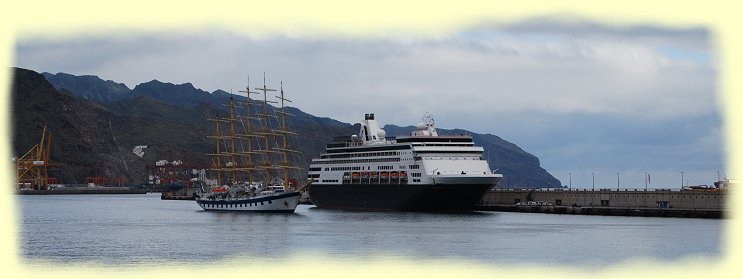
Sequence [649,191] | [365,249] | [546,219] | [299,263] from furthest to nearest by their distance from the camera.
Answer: [649,191] < [546,219] < [365,249] < [299,263]

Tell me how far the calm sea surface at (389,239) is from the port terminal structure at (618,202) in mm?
3164

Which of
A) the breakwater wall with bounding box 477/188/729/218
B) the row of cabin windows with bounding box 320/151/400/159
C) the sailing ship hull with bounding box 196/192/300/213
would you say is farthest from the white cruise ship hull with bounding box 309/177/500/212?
the breakwater wall with bounding box 477/188/729/218

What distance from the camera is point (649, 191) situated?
10569cm

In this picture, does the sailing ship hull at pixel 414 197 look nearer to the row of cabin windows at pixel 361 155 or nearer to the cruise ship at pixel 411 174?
the cruise ship at pixel 411 174

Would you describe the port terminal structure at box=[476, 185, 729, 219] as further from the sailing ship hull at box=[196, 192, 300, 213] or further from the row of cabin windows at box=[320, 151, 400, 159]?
the sailing ship hull at box=[196, 192, 300, 213]

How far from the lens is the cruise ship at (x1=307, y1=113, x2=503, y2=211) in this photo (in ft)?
341

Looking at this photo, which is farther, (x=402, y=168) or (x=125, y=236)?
(x=402, y=168)

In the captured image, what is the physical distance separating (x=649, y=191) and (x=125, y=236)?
52.8 m

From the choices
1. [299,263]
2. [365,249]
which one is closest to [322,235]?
[365,249]

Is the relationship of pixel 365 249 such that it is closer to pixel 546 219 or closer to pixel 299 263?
pixel 299 263

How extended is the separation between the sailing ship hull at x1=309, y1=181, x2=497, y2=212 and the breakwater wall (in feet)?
38.4

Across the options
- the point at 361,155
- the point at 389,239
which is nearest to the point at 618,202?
the point at 361,155

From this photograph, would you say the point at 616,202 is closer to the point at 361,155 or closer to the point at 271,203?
the point at 361,155

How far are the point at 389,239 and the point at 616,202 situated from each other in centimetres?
4549
